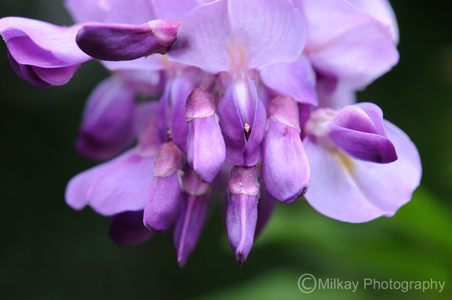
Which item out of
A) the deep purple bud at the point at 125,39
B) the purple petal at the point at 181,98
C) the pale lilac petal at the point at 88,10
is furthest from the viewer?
the pale lilac petal at the point at 88,10

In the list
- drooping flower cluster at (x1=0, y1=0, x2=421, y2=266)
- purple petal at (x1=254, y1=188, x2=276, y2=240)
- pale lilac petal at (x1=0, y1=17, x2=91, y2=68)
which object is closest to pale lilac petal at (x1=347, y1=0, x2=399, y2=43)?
drooping flower cluster at (x1=0, y1=0, x2=421, y2=266)

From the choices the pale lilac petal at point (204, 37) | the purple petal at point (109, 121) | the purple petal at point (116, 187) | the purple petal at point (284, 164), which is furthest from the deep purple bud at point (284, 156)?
the purple petal at point (109, 121)

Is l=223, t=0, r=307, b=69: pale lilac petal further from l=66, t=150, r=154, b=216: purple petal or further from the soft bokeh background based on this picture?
the soft bokeh background

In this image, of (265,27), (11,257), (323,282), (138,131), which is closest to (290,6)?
(265,27)

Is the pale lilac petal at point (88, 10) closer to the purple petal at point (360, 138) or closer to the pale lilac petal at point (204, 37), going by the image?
the pale lilac petal at point (204, 37)

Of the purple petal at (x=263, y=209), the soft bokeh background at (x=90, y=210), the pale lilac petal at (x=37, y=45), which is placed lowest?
the soft bokeh background at (x=90, y=210)

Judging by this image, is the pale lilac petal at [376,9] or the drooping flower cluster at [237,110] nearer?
the drooping flower cluster at [237,110]
